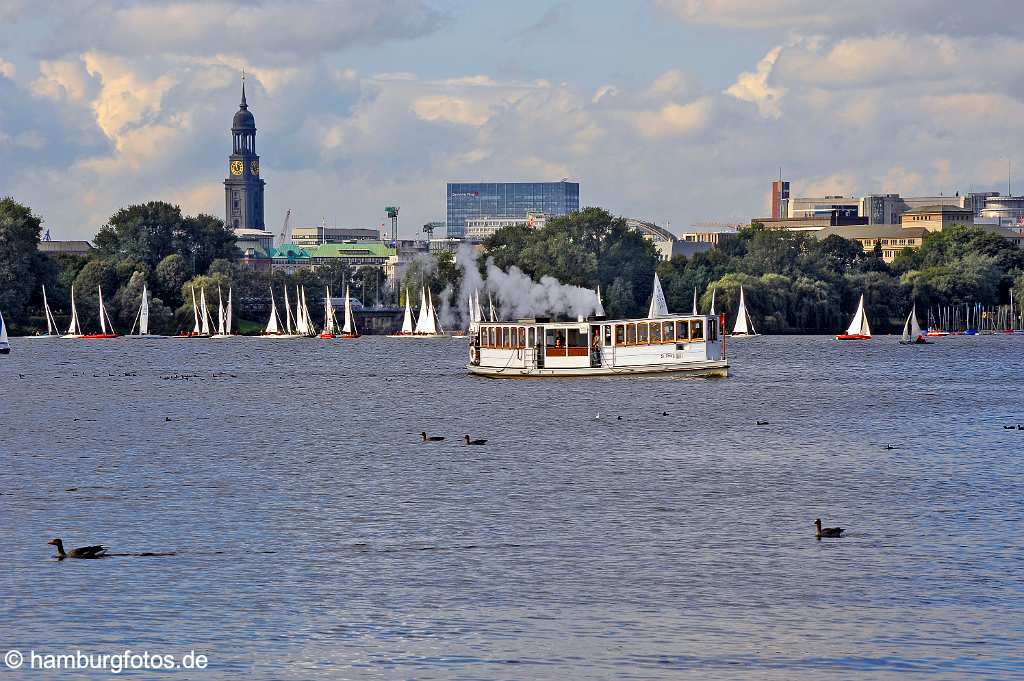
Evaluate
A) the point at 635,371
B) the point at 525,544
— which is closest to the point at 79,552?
the point at 525,544

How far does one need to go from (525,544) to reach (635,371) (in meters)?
75.2

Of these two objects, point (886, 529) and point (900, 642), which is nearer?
point (900, 642)

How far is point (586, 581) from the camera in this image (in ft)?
135

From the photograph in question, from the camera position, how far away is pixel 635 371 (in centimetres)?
12156

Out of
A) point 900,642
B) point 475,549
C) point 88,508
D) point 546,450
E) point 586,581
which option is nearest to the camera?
point 900,642

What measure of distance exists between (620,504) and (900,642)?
21.5 m

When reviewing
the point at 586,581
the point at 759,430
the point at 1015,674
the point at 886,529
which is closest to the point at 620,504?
the point at 886,529

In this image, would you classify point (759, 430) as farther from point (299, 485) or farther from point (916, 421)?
point (299, 485)

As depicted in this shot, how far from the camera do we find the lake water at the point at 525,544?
34.5 meters

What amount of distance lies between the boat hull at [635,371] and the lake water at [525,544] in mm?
22260
